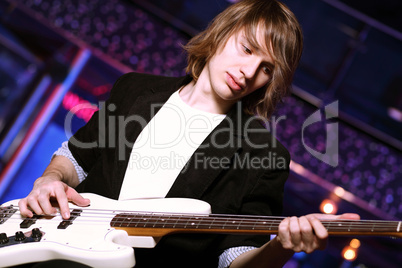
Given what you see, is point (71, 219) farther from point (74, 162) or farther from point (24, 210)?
point (74, 162)

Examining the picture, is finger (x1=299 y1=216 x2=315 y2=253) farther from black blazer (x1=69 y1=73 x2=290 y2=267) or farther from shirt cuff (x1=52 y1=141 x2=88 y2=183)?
shirt cuff (x1=52 y1=141 x2=88 y2=183)

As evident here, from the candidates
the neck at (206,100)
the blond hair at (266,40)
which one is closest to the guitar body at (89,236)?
the neck at (206,100)

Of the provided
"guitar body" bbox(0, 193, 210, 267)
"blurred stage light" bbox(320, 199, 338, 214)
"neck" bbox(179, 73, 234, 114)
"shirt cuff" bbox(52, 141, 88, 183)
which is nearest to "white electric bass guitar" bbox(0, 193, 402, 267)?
"guitar body" bbox(0, 193, 210, 267)

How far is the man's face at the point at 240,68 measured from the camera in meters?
1.73

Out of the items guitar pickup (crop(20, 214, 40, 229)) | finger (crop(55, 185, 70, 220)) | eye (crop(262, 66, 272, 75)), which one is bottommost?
guitar pickup (crop(20, 214, 40, 229))

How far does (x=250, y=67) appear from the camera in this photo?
172cm

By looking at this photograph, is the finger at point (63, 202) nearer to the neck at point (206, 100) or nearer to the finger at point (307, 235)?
the neck at point (206, 100)

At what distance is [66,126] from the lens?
378 centimetres

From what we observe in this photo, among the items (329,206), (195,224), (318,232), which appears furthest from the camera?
(329,206)

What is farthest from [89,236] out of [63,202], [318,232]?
[318,232]

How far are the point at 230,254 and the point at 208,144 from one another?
46 cm

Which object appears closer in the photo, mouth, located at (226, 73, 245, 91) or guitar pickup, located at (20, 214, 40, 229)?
guitar pickup, located at (20, 214, 40, 229)

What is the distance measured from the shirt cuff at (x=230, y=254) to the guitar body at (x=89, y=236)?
0.23 meters

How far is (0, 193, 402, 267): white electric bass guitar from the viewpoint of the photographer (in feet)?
4.26
